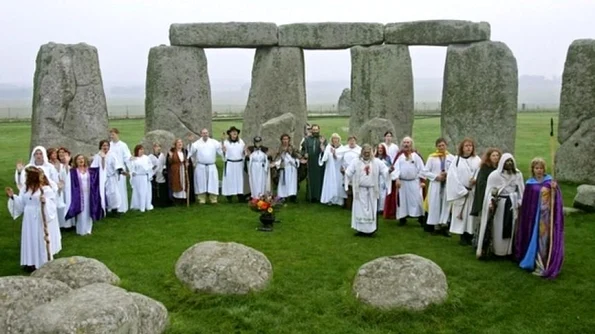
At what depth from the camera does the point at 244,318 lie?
832 cm

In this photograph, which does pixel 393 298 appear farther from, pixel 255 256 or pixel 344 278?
pixel 255 256

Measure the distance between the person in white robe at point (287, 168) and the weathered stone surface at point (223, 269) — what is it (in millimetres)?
6636

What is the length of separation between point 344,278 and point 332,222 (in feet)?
14.2

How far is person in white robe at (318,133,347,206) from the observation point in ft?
53.5

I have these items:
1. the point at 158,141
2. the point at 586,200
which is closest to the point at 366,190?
the point at 586,200

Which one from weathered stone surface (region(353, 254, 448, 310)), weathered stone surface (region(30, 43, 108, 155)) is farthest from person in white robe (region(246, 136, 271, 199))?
weathered stone surface (region(353, 254, 448, 310))

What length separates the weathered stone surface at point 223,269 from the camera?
29.7 ft

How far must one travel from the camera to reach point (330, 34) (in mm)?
21094

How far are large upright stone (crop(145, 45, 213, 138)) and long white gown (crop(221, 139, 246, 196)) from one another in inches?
200

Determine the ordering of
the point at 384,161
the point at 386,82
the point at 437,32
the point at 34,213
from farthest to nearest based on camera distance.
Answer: the point at 386,82
the point at 437,32
the point at 384,161
the point at 34,213

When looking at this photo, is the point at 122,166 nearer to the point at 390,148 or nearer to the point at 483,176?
the point at 390,148

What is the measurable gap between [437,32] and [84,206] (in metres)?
12.2

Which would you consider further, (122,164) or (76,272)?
(122,164)

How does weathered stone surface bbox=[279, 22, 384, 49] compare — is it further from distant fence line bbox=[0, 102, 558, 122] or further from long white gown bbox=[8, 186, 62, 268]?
→ distant fence line bbox=[0, 102, 558, 122]
